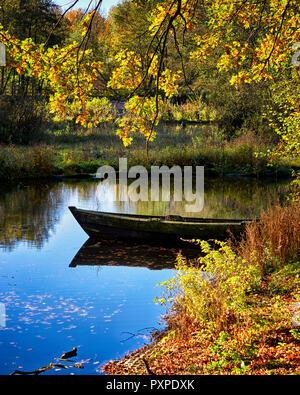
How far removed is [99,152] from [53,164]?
307cm

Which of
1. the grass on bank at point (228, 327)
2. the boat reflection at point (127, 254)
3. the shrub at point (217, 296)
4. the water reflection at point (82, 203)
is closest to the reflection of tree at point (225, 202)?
the water reflection at point (82, 203)

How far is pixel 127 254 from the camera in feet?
39.4

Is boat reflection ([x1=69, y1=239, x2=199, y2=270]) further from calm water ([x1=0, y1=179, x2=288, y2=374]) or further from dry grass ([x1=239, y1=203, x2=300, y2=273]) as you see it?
dry grass ([x1=239, y1=203, x2=300, y2=273])

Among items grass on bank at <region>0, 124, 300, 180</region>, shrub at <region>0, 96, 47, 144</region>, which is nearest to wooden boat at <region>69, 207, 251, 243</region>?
grass on bank at <region>0, 124, 300, 180</region>

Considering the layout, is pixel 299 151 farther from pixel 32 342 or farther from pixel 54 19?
pixel 54 19

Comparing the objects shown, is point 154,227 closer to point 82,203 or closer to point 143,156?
point 82,203

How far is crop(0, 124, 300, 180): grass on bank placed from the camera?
903 inches

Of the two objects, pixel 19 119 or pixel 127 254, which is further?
pixel 19 119

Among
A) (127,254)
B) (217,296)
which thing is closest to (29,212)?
(127,254)

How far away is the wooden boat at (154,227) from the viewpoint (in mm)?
11766

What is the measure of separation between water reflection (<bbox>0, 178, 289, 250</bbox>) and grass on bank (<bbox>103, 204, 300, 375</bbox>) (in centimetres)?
670

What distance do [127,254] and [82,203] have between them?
6456 millimetres
